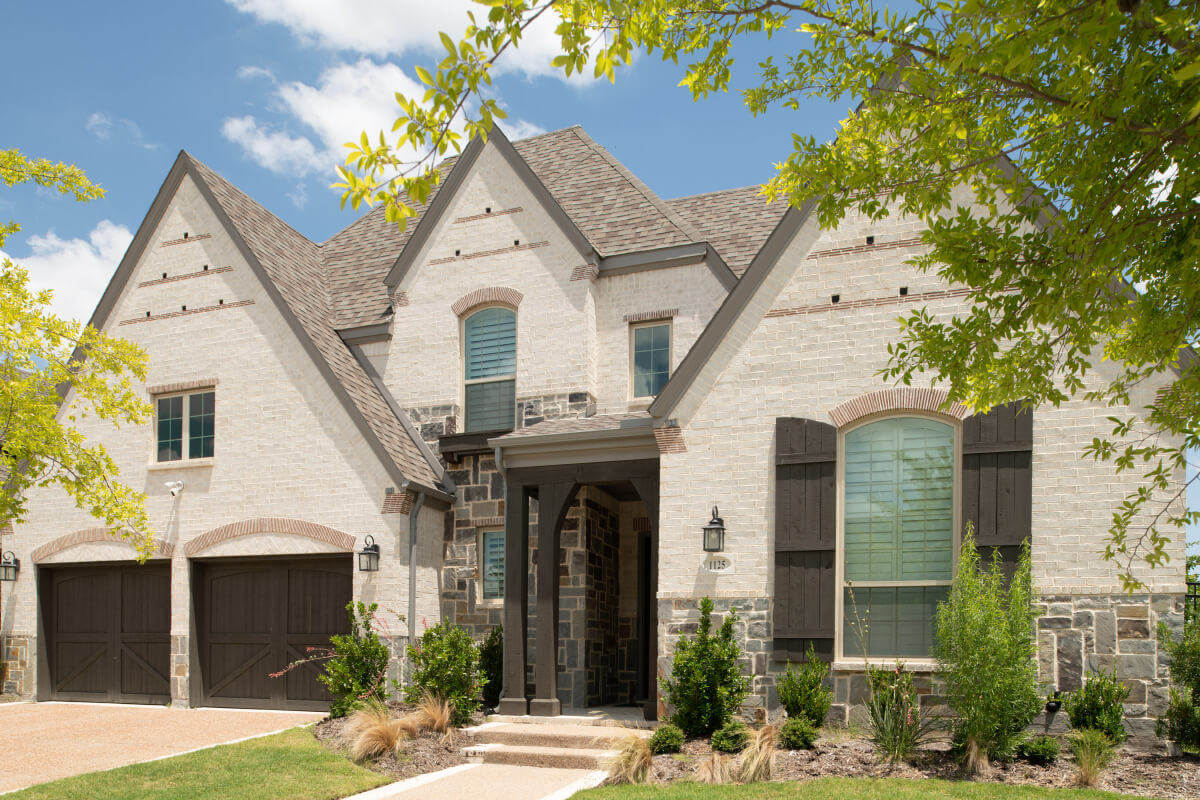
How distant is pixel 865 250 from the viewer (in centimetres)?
1161

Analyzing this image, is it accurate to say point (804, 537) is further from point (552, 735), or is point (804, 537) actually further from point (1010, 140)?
point (1010, 140)

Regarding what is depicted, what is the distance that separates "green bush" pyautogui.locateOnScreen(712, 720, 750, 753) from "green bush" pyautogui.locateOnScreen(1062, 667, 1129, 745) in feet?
10.5

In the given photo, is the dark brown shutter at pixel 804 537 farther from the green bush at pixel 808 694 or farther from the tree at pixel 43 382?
the tree at pixel 43 382

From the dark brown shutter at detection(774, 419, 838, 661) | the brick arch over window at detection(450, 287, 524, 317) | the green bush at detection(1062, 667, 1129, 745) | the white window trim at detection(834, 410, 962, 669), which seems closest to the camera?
the green bush at detection(1062, 667, 1129, 745)

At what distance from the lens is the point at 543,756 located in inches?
424

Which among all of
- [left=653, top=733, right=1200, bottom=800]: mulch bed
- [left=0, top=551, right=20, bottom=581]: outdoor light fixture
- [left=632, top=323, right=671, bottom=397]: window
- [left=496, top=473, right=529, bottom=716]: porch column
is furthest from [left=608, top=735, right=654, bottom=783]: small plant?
[left=0, top=551, right=20, bottom=581]: outdoor light fixture

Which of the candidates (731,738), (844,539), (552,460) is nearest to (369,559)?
(552,460)

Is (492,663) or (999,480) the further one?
(492,663)

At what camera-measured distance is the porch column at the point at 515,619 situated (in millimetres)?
12977

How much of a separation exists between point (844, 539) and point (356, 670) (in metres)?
6.16

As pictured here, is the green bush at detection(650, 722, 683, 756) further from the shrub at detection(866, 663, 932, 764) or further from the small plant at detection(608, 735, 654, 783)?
the shrub at detection(866, 663, 932, 764)

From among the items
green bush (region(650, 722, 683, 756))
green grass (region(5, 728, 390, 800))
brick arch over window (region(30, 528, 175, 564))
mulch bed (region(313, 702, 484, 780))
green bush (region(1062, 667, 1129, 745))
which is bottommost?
mulch bed (region(313, 702, 484, 780))

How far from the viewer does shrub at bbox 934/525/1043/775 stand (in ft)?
30.0

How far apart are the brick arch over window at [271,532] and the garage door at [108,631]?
1025mm
